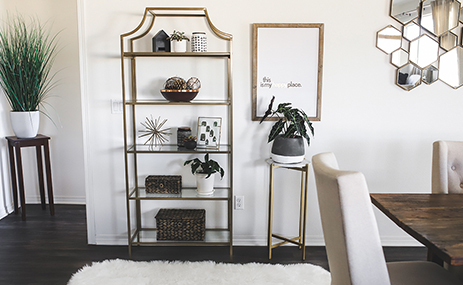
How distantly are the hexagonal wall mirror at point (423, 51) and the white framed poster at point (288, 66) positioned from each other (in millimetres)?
696

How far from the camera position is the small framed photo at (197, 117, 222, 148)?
2736 mm

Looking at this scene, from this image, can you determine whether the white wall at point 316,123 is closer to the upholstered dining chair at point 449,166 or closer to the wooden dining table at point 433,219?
the upholstered dining chair at point 449,166

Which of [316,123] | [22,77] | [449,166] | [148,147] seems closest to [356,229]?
[449,166]

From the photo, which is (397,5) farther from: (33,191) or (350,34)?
(33,191)

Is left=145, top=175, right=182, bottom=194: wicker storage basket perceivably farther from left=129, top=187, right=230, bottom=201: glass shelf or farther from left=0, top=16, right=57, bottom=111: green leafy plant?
left=0, top=16, right=57, bottom=111: green leafy plant

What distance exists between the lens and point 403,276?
4.99 ft

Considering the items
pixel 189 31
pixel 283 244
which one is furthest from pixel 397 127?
pixel 189 31

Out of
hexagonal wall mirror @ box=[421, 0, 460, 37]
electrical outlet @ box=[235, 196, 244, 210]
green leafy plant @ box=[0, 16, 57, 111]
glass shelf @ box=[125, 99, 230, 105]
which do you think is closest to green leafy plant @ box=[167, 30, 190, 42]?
glass shelf @ box=[125, 99, 230, 105]

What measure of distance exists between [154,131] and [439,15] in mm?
2281

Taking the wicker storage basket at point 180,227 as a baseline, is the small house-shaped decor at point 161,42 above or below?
above

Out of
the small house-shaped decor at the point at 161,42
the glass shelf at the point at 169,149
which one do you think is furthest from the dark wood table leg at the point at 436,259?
the small house-shaped decor at the point at 161,42

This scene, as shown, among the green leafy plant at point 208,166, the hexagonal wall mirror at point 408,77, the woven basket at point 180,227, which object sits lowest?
the woven basket at point 180,227

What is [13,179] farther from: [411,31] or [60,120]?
[411,31]

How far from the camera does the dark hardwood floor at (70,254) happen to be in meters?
2.50
